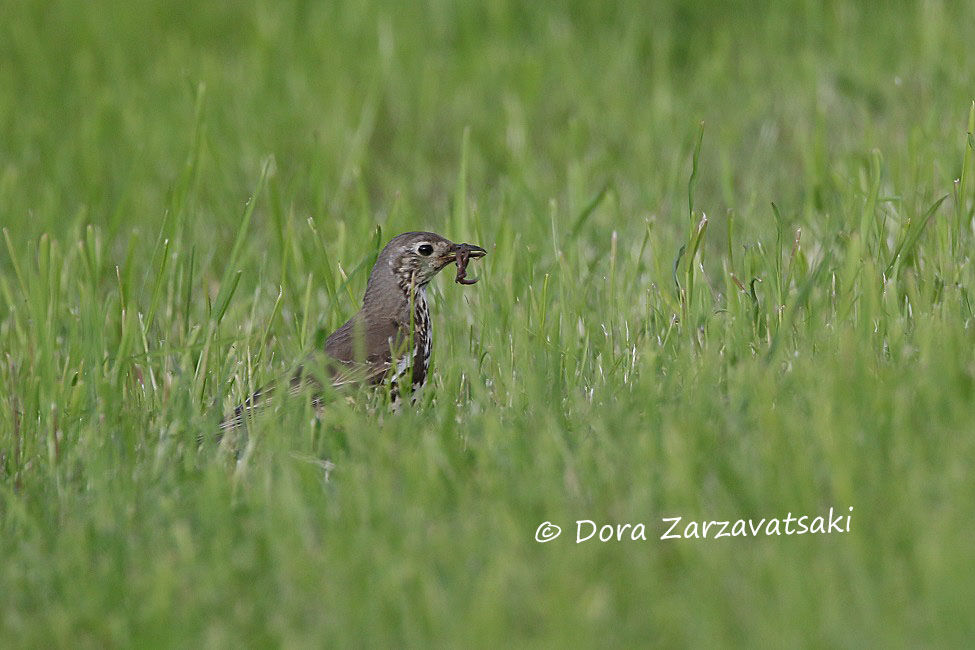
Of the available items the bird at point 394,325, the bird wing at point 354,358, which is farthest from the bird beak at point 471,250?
the bird wing at point 354,358

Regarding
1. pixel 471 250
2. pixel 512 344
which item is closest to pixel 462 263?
pixel 471 250

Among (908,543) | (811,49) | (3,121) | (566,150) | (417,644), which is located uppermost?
(811,49)

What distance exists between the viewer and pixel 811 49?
28.6 feet

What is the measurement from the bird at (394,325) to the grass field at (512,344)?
0.10 metres

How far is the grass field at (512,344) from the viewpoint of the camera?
3.25 meters

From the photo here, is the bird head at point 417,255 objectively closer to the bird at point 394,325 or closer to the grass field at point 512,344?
the bird at point 394,325

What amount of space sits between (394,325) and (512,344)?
1.85 feet

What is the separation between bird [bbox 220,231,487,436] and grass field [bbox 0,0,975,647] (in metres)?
0.10

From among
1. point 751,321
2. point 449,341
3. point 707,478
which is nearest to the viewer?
point 707,478

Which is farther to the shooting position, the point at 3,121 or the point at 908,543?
the point at 3,121

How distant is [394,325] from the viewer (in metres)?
5.31

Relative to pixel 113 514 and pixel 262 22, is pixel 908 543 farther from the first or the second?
pixel 262 22

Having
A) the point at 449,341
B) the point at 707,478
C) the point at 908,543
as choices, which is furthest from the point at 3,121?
the point at 908,543

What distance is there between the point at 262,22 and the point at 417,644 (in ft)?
22.7
